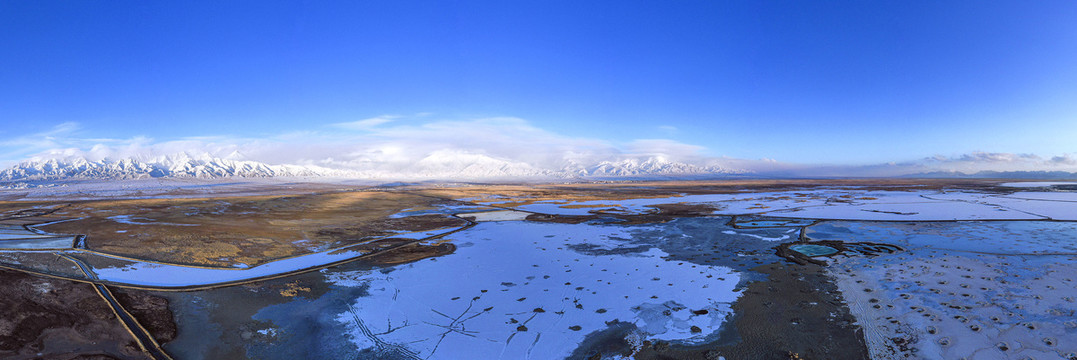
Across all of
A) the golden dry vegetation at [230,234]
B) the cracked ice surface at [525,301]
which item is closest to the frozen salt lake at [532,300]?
the cracked ice surface at [525,301]

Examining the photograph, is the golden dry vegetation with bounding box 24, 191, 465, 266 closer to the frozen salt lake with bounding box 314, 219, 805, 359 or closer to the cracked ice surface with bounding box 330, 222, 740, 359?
the frozen salt lake with bounding box 314, 219, 805, 359

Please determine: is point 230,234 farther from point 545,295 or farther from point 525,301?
point 545,295

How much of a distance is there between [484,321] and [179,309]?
7343 millimetres

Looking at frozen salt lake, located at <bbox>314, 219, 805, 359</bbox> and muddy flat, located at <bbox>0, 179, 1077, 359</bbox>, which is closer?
muddy flat, located at <bbox>0, 179, 1077, 359</bbox>

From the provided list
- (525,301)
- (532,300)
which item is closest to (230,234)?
(525,301)

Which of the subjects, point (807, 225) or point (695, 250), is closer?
point (695, 250)

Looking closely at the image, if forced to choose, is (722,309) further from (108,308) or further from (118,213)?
(118,213)

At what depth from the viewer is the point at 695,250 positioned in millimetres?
15859

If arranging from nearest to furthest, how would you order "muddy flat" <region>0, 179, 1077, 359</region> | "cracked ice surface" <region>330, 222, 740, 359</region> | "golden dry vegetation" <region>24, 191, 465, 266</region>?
"muddy flat" <region>0, 179, 1077, 359</region>, "cracked ice surface" <region>330, 222, 740, 359</region>, "golden dry vegetation" <region>24, 191, 465, 266</region>

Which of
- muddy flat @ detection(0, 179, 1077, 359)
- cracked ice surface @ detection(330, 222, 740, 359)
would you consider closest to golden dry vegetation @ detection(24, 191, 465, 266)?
muddy flat @ detection(0, 179, 1077, 359)

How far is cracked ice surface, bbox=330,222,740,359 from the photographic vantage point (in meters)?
7.88

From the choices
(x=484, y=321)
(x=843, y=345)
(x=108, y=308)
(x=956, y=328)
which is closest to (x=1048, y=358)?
(x=956, y=328)

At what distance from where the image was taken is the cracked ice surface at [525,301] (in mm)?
7875

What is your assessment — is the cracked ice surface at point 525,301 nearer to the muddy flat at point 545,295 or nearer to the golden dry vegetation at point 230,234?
the muddy flat at point 545,295
